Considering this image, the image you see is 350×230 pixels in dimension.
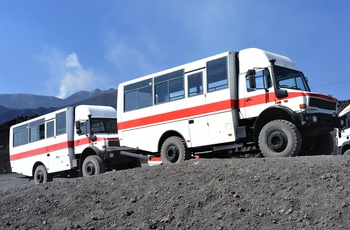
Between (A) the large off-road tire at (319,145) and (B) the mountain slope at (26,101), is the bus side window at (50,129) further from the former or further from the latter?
(B) the mountain slope at (26,101)

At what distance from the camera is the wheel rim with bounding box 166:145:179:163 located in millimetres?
11359

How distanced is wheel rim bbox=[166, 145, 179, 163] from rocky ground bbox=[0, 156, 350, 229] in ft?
7.75

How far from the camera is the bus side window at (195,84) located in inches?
436

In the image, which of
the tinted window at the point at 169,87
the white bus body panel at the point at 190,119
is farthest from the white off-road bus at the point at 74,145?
the tinted window at the point at 169,87

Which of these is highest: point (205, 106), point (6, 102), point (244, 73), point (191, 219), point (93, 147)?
point (6, 102)

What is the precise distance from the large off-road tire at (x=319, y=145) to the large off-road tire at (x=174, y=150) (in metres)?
3.51

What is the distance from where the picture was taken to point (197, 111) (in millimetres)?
10969

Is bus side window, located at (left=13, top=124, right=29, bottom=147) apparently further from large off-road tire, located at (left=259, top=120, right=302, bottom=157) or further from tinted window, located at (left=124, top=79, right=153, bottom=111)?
large off-road tire, located at (left=259, top=120, right=302, bottom=157)

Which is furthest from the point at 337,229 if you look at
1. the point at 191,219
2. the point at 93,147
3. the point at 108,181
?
the point at 93,147

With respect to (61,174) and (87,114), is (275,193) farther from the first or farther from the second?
(61,174)

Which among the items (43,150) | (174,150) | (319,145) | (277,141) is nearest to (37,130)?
(43,150)

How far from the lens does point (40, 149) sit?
698 inches

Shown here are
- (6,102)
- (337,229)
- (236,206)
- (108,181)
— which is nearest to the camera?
(337,229)

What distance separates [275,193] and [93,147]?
992 cm
